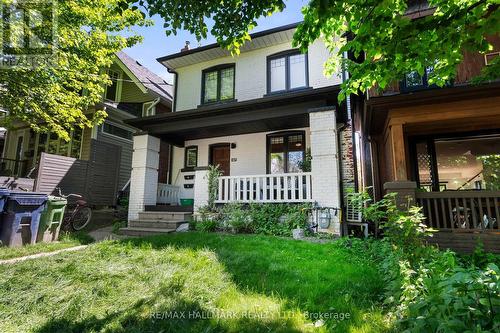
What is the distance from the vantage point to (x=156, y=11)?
3121mm

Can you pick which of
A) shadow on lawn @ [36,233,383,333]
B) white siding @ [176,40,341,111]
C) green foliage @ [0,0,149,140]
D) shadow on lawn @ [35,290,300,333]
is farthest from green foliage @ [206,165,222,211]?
shadow on lawn @ [35,290,300,333]

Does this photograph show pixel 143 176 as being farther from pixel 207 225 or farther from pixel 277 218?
pixel 277 218

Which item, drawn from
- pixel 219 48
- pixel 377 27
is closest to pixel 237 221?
pixel 377 27

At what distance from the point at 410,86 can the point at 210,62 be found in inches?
293

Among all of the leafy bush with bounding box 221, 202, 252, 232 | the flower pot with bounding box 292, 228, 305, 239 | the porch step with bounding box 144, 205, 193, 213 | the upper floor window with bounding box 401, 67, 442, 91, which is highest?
the upper floor window with bounding box 401, 67, 442, 91

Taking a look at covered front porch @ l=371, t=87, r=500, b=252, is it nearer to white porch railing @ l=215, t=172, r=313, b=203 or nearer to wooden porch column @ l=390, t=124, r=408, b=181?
wooden porch column @ l=390, t=124, r=408, b=181

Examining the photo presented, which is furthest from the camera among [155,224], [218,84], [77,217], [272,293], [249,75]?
[218,84]

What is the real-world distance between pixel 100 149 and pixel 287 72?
827 centimetres

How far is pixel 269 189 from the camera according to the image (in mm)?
7992

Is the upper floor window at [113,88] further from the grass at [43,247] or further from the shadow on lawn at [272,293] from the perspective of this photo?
the shadow on lawn at [272,293]

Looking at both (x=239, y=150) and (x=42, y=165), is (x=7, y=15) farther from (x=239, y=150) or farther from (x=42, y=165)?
(x=239, y=150)

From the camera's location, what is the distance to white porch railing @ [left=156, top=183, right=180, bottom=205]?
982 centimetres

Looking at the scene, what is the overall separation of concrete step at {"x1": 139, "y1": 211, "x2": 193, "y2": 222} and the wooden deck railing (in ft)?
19.8

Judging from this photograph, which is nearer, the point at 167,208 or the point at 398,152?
the point at 398,152
